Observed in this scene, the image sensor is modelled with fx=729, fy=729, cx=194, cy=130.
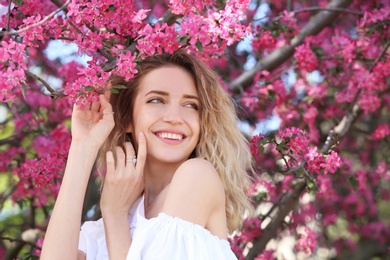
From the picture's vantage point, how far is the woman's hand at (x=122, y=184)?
2.73 meters

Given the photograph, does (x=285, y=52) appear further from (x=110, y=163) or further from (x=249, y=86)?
(x=110, y=163)

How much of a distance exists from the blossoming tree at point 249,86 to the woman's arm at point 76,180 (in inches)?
5.6

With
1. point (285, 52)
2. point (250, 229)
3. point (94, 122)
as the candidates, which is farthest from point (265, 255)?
point (94, 122)

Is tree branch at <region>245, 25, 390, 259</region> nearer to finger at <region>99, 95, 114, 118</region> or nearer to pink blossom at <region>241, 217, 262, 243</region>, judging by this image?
pink blossom at <region>241, 217, 262, 243</region>

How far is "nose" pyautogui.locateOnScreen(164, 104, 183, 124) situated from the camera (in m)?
2.77

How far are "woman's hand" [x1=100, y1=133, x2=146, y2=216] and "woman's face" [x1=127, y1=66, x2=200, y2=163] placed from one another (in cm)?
6

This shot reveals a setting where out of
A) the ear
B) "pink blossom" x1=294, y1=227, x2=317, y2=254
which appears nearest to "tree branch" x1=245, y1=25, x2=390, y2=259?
"pink blossom" x1=294, y1=227, x2=317, y2=254

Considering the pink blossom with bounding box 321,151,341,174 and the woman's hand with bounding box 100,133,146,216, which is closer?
the woman's hand with bounding box 100,133,146,216

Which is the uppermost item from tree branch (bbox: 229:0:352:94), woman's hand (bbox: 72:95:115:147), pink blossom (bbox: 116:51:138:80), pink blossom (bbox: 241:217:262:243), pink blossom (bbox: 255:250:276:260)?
pink blossom (bbox: 116:51:138:80)

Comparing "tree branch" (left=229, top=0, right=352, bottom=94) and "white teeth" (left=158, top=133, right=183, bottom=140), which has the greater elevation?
"white teeth" (left=158, top=133, right=183, bottom=140)

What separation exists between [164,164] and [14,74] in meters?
0.74

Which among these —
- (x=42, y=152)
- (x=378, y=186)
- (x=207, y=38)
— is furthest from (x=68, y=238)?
(x=378, y=186)

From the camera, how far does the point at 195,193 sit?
2516 millimetres

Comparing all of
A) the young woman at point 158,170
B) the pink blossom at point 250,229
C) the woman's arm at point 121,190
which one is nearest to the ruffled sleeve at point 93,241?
the young woman at point 158,170
